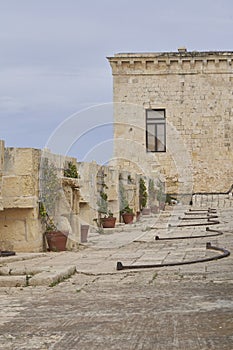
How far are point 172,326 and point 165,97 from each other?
1014 inches

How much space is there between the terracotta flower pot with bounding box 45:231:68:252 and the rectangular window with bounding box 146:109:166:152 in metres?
20.2

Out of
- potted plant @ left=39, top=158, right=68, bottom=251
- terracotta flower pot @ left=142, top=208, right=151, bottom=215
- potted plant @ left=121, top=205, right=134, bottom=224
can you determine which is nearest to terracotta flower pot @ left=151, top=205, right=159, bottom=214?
terracotta flower pot @ left=142, top=208, right=151, bottom=215

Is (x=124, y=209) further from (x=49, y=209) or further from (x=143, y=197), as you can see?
(x=49, y=209)

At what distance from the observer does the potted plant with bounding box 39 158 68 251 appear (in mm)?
9312

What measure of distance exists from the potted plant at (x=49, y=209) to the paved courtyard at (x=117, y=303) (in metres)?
0.79

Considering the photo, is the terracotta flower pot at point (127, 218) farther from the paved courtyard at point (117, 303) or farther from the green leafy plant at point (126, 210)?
the paved courtyard at point (117, 303)

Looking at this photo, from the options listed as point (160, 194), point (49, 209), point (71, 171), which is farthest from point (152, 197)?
point (49, 209)

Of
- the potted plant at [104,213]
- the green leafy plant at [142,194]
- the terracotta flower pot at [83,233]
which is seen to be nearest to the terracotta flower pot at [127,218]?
the potted plant at [104,213]

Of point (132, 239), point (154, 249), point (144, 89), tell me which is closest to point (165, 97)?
point (144, 89)

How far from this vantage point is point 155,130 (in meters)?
29.6

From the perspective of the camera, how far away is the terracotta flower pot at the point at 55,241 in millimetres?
9312

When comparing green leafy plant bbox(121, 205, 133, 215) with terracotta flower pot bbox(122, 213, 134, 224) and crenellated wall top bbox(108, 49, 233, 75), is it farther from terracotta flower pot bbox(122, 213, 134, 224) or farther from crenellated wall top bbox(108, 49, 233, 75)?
crenellated wall top bbox(108, 49, 233, 75)

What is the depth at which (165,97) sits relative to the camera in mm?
29172

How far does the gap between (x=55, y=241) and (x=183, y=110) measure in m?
20.5
